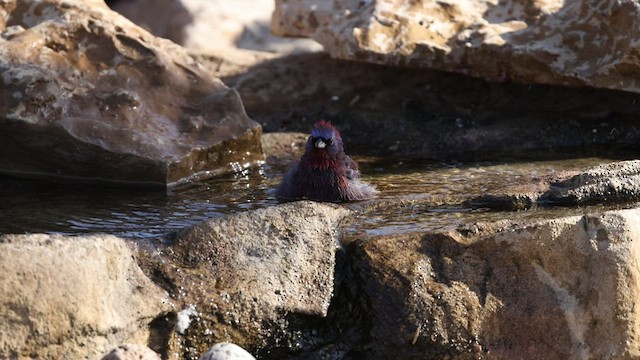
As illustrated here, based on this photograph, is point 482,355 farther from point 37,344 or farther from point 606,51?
point 606,51

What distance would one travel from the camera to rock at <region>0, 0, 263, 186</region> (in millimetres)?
6352

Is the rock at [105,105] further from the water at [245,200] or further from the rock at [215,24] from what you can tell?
the rock at [215,24]

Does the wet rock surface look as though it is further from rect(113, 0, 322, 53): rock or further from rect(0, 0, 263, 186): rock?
rect(113, 0, 322, 53): rock

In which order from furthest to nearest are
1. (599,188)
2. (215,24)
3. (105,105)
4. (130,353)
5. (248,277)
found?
(215,24), (105,105), (599,188), (248,277), (130,353)

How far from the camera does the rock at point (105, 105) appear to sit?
6.35 metres

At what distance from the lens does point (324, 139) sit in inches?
244

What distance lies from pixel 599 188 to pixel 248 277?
71.3 inches

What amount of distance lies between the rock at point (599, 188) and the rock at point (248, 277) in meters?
1.27

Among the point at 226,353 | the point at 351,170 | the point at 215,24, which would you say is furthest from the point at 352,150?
the point at 226,353

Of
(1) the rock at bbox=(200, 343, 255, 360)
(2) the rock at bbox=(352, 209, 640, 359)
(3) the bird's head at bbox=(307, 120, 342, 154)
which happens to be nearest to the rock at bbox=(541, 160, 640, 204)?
(2) the rock at bbox=(352, 209, 640, 359)

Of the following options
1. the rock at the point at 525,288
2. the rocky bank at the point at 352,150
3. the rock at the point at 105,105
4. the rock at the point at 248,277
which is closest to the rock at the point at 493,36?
the rocky bank at the point at 352,150

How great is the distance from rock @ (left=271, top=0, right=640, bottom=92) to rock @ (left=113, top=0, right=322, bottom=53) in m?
2.82

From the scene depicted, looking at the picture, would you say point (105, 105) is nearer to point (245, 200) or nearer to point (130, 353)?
point (245, 200)

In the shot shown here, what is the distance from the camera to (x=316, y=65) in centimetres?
824
